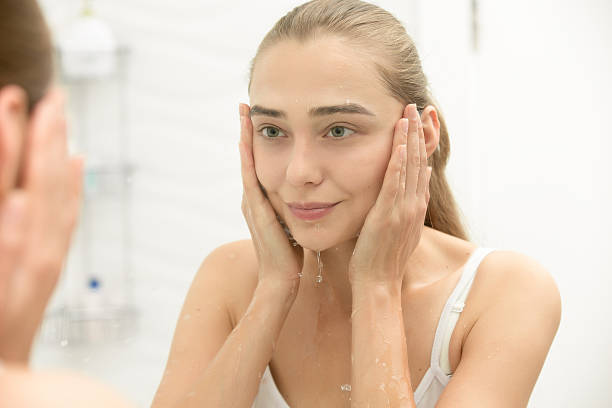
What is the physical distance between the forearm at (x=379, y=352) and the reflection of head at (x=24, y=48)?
24.5 inches

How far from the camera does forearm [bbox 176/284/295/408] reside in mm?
970

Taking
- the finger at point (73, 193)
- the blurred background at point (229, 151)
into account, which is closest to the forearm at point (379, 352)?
the finger at point (73, 193)

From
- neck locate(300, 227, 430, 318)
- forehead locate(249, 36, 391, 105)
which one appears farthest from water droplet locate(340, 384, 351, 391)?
forehead locate(249, 36, 391, 105)

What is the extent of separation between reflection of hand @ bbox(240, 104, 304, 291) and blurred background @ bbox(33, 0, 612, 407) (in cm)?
78

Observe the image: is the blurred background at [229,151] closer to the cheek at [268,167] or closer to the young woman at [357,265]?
the young woman at [357,265]

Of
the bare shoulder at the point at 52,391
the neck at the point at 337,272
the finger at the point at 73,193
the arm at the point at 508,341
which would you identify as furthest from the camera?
the neck at the point at 337,272

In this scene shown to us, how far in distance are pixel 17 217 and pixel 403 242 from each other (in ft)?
2.28

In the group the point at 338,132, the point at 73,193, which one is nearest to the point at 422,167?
the point at 338,132

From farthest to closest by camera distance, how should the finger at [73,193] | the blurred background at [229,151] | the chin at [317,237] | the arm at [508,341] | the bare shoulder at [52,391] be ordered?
1. the blurred background at [229,151]
2. the chin at [317,237]
3. the arm at [508,341]
4. the finger at [73,193]
5. the bare shoulder at [52,391]

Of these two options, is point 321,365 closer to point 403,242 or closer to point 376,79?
point 403,242

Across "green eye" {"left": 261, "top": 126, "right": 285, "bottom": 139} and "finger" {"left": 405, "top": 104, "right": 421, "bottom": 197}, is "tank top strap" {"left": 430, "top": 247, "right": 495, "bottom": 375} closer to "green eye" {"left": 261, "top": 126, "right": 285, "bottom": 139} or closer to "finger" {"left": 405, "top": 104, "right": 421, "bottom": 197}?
"finger" {"left": 405, "top": 104, "right": 421, "bottom": 197}

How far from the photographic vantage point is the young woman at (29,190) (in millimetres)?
394

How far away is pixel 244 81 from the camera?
6.23ft

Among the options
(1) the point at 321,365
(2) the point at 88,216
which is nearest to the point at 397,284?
(1) the point at 321,365
